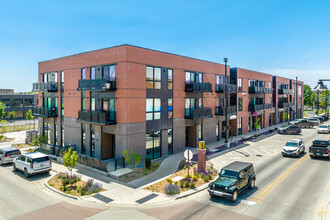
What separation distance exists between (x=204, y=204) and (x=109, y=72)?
15.1 meters

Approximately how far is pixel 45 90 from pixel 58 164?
12.4 metres

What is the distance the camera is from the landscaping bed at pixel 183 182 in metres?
15.2

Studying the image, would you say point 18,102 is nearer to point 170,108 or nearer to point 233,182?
point 170,108

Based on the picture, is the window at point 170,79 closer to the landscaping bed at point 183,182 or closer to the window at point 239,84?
the landscaping bed at point 183,182

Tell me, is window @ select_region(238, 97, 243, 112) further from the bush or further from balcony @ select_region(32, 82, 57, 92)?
balcony @ select_region(32, 82, 57, 92)

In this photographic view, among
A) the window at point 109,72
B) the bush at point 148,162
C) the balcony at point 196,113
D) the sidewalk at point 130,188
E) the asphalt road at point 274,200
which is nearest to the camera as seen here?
the asphalt road at point 274,200

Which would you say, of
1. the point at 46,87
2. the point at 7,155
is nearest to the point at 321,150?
the point at 7,155

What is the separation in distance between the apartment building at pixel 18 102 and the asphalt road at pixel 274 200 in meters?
69.1

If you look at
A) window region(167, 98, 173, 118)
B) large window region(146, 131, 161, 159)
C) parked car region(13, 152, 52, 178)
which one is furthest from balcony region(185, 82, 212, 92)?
parked car region(13, 152, 52, 178)

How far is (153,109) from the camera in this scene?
23125mm

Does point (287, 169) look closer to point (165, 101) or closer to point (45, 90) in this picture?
point (165, 101)

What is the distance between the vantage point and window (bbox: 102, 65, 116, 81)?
71.1 ft

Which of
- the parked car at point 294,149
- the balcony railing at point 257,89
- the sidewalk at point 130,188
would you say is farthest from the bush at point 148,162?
the balcony railing at point 257,89

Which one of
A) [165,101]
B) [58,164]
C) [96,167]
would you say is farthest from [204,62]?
[58,164]
